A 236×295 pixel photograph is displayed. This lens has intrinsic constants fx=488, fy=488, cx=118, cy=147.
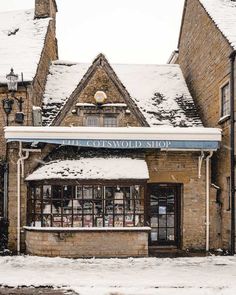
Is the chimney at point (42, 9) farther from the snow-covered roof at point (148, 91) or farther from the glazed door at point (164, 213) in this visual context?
the glazed door at point (164, 213)

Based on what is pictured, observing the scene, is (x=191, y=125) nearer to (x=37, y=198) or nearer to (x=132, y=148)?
(x=132, y=148)

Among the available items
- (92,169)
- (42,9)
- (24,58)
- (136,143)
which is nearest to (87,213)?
(92,169)

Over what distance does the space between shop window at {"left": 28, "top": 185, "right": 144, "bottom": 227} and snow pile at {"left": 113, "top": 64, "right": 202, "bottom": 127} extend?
4563 millimetres

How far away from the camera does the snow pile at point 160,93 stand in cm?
2047

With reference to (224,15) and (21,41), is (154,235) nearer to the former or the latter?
(224,15)

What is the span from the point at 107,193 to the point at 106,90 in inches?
195

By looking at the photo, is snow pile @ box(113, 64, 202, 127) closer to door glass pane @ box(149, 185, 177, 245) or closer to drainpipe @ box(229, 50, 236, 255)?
door glass pane @ box(149, 185, 177, 245)

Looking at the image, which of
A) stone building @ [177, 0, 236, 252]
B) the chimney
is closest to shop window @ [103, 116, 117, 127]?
stone building @ [177, 0, 236, 252]

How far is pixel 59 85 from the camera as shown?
22.3m

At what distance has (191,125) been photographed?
20.1 metres

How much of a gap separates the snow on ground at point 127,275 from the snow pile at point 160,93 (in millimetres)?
6965

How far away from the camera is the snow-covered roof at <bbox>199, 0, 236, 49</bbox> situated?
57.3 feet

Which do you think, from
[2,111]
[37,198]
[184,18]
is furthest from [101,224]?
[184,18]

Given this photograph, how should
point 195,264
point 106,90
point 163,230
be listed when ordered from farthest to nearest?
point 106,90 < point 163,230 < point 195,264
